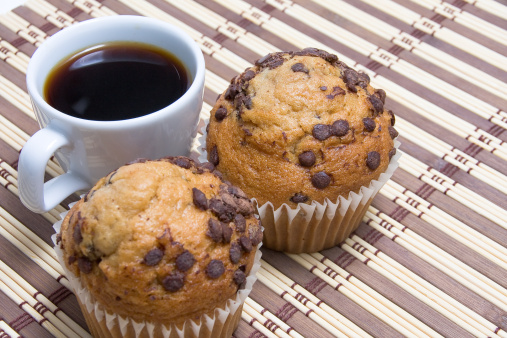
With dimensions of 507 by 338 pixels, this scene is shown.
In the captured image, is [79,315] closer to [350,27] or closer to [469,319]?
[469,319]

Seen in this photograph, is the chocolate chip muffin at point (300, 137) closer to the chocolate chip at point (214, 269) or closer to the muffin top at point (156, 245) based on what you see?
the muffin top at point (156, 245)

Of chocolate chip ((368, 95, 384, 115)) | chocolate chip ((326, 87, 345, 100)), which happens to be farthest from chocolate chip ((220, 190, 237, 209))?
chocolate chip ((368, 95, 384, 115))

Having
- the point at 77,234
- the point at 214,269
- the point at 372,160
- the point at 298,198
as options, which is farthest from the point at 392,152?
the point at 77,234

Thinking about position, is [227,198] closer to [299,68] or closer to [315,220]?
[315,220]

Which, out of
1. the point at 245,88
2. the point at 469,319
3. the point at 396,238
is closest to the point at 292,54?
the point at 245,88

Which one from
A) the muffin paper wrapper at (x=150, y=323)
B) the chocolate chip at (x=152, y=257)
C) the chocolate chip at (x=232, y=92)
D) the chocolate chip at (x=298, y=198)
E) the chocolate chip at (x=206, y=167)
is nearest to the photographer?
the chocolate chip at (x=152, y=257)

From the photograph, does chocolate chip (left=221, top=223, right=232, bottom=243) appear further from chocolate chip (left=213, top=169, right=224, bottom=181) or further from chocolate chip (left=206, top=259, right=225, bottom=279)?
chocolate chip (left=213, top=169, right=224, bottom=181)

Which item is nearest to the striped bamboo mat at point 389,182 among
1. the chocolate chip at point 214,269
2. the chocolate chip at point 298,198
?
the chocolate chip at point 298,198
